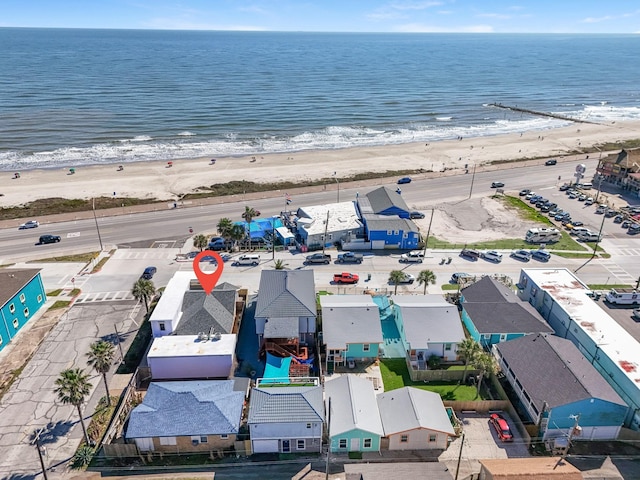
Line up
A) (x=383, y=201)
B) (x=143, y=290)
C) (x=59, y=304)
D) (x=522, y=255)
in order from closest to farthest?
(x=143, y=290)
(x=59, y=304)
(x=522, y=255)
(x=383, y=201)

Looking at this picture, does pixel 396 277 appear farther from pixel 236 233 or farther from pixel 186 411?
pixel 186 411

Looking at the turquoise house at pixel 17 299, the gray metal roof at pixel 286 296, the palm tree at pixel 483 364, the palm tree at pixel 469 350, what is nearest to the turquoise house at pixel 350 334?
the gray metal roof at pixel 286 296

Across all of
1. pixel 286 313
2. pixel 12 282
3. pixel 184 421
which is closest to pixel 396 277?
pixel 286 313

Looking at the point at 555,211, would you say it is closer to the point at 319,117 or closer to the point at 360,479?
the point at 360,479

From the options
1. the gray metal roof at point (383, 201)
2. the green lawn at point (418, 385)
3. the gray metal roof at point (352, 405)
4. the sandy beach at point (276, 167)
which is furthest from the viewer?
the sandy beach at point (276, 167)

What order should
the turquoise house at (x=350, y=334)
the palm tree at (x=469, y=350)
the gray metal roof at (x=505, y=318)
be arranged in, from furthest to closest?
the gray metal roof at (x=505, y=318), the turquoise house at (x=350, y=334), the palm tree at (x=469, y=350)

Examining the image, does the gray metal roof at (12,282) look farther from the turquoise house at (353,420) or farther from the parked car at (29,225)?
the turquoise house at (353,420)
